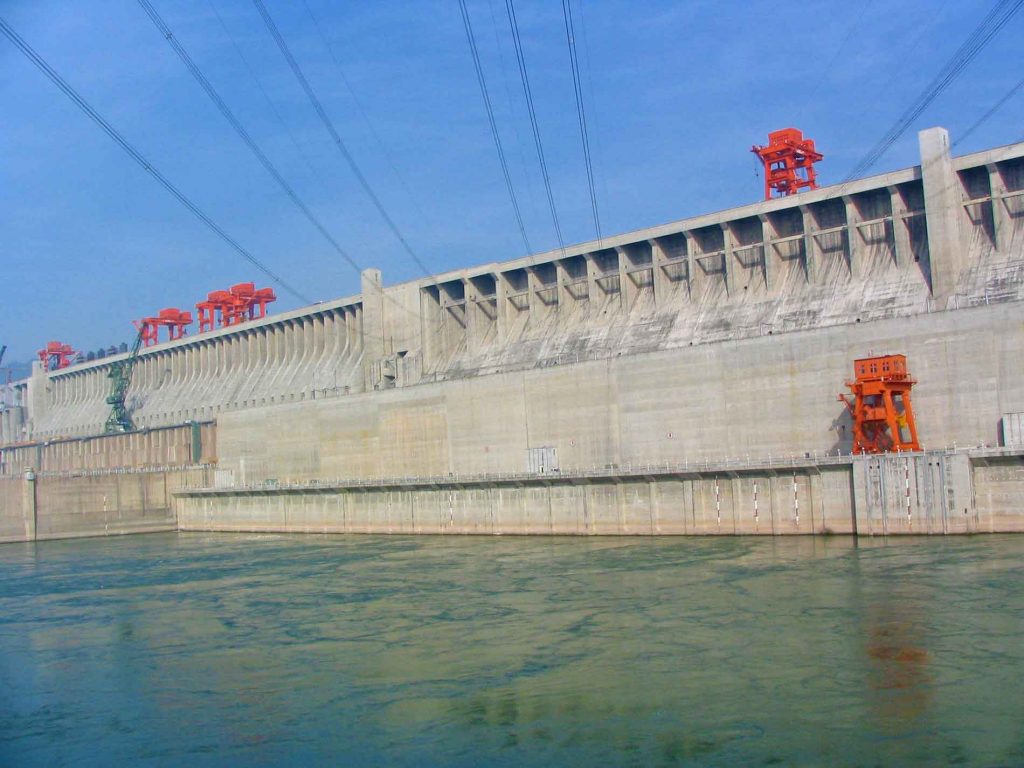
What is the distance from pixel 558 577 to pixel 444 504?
63.0 ft

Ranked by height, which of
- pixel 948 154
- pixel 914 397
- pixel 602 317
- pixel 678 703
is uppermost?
pixel 948 154

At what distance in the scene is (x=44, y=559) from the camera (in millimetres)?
44969

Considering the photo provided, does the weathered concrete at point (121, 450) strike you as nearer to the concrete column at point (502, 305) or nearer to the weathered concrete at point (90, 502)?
the weathered concrete at point (90, 502)

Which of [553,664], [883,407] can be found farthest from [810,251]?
[553,664]

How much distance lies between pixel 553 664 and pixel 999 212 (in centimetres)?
2839

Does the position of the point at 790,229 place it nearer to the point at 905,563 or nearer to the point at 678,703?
the point at 905,563

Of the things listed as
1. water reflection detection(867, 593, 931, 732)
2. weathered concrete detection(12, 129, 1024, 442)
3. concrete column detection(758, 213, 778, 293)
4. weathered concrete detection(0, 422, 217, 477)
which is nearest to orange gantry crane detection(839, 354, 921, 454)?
weathered concrete detection(12, 129, 1024, 442)

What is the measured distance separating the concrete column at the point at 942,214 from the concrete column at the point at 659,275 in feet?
43.4

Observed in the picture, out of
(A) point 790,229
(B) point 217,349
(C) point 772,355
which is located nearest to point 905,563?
(C) point 772,355

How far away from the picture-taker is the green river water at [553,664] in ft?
44.4

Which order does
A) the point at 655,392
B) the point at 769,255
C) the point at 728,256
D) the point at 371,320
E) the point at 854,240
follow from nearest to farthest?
the point at 854,240 → the point at 655,392 → the point at 769,255 → the point at 728,256 → the point at 371,320

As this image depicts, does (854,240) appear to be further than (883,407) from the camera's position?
Yes

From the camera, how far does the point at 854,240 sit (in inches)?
1663

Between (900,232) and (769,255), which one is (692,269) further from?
(900,232)
